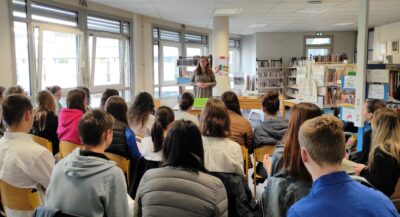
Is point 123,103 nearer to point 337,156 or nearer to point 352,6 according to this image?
point 337,156

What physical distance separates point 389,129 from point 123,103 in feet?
6.99

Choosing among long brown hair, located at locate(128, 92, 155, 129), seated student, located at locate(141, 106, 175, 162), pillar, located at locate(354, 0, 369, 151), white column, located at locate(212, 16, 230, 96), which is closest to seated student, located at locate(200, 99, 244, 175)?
seated student, located at locate(141, 106, 175, 162)

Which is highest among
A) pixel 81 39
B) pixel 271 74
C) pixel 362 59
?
pixel 81 39

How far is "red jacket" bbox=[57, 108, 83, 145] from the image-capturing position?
313 centimetres

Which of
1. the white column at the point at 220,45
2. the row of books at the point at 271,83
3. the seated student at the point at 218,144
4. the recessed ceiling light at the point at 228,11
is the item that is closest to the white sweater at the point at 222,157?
the seated student at the point at 218,144

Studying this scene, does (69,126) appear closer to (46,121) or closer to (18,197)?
(46,121)

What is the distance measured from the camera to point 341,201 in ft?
3.47

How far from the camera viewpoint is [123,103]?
121 inches

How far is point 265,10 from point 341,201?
7070mm

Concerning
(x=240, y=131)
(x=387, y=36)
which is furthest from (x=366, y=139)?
(x=387, y=36)

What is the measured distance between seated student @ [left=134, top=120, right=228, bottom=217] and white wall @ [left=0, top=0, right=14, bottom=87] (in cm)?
412

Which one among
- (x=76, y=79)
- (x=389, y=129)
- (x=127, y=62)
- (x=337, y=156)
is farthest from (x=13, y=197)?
(x=127, y=62)

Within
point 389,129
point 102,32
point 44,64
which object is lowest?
point 389,129

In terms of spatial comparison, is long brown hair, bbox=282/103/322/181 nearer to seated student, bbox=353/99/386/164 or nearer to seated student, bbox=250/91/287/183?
seated student, bbox=250/91/287/183
